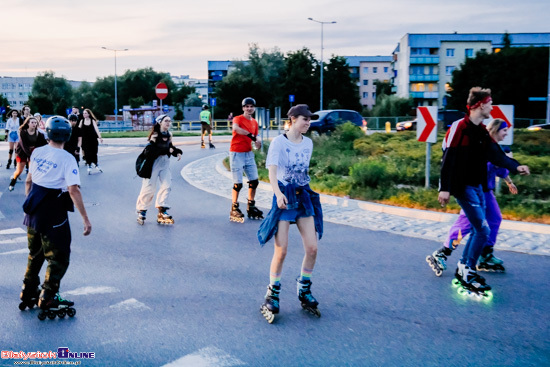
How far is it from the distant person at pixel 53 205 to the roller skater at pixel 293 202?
1.56 metres

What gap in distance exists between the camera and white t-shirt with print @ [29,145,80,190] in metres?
4.98

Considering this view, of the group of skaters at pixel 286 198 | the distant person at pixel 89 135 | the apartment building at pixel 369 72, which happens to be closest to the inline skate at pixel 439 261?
the group of skaters at pixel 286 198

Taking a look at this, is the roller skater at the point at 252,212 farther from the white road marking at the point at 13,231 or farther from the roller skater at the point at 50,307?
the roller skater at the point at 50,307

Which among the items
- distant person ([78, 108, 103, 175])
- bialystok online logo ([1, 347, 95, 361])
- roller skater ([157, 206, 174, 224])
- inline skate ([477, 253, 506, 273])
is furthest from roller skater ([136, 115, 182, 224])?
distant person ([78, 108, 103, 175])

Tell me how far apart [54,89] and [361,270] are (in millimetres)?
112414

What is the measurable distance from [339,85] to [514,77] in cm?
2322

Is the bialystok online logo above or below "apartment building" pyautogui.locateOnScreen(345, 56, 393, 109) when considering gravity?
below

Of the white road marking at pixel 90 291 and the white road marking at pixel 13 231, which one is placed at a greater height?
the white road marking at pixel 90 291

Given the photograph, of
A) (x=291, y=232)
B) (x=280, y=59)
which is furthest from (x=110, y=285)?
(x=280, y=59)

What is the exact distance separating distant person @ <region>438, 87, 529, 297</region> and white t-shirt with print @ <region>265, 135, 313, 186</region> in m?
1.45

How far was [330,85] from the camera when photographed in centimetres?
7431

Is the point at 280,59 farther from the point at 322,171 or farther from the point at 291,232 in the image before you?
the point at 291,232

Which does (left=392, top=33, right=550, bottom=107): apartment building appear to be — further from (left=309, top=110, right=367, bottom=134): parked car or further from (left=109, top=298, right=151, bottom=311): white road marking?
(left=109, top=298, right=151, bottom=311): white road marking

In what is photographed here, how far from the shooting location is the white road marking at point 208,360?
4125 mm
